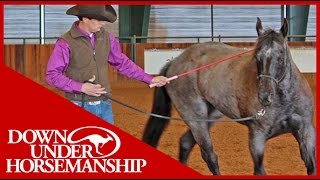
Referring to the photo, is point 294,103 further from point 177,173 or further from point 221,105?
point 177,173

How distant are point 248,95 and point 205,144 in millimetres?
947

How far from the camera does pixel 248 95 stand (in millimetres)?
4672

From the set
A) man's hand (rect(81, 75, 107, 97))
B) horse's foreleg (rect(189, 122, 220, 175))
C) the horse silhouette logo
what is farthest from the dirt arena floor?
the horse silhouette logo

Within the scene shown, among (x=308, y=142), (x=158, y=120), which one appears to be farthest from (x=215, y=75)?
(x=308, y=142)

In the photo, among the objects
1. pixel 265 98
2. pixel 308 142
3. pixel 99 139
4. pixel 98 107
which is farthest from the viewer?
pixel 308 142

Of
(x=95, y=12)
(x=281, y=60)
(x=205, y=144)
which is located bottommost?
(x=205, y=144)

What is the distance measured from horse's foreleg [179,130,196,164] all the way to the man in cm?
207

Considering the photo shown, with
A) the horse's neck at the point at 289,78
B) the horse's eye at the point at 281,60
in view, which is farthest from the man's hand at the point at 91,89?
the horse's neck at the point at 289,78

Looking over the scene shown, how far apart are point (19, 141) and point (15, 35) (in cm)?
1308

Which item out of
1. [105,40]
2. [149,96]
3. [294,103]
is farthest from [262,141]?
[149,96]

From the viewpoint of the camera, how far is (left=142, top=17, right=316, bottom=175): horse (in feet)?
13.6

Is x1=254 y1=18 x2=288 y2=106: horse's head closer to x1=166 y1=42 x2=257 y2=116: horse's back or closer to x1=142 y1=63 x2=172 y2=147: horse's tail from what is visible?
x1=166 y1=42 x2=257 y2=116: horse's back

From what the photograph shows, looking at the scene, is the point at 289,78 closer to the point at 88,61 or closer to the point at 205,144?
the point at 205,144

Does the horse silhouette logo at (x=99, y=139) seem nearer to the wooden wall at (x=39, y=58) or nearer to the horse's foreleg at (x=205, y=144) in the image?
the horse's foreleg at (x=205, y=144)
